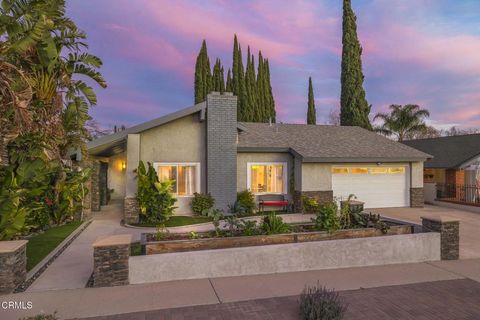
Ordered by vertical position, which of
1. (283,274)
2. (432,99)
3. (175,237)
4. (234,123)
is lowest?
(283,274)

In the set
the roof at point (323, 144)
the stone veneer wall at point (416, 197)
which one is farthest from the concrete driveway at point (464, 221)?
the roof at point (323, 144)

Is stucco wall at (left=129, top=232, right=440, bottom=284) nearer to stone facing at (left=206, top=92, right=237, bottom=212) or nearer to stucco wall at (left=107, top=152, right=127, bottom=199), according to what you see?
stone facing at (left=206, top=92, right=237, bottom=212)

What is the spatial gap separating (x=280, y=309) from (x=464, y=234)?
30.5ft

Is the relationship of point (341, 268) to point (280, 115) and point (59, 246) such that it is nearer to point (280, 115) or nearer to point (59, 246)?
point (59, 246)

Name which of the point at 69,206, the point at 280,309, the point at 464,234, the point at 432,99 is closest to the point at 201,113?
the point at 69,206

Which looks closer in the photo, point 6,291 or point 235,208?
point 6,291

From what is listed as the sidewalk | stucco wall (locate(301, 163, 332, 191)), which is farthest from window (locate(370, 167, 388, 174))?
the sidewalk

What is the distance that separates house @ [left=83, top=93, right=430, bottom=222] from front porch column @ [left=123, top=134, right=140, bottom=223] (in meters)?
0.04

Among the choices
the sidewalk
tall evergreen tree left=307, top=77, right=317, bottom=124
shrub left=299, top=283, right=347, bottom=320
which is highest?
tall evergreen tree left=307, top=77, right=317, bottom=124

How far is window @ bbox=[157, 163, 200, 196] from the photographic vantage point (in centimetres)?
1416

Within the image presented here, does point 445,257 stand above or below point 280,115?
below

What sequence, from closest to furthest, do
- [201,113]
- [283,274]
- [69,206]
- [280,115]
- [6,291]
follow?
1. [6,291]
2. [283,274]
3. [69,206]
4. [201,113]
5. [280,115]

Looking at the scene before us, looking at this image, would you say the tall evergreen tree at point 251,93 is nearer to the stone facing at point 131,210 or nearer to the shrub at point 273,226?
the stone facing at point 131,210

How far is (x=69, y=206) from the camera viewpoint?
1256 centimetres
